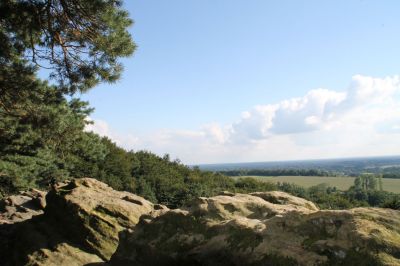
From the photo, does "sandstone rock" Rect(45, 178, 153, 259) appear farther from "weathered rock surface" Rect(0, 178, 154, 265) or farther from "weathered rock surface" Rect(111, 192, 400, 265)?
"weathered rock surface" Rect(111, 192, 400, 265)

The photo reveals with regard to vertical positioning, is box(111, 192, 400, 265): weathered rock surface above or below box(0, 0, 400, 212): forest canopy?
below

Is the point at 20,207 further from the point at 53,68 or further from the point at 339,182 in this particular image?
the point at 339,182

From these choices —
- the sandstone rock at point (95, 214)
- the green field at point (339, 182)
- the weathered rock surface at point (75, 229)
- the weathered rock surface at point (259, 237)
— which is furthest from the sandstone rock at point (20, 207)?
the green field at point (339, 182)

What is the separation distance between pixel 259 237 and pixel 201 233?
220cm

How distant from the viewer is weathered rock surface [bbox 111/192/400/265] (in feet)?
22.2

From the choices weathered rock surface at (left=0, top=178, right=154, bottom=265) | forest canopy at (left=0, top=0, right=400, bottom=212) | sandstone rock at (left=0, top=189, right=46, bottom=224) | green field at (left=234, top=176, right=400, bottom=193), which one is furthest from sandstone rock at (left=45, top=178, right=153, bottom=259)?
green field at (left=234, top=176, right=400, bottom=193)

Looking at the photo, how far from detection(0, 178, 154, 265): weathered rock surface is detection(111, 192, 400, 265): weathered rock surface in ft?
12.9

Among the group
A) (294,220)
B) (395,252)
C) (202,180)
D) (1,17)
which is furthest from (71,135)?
(202,180)

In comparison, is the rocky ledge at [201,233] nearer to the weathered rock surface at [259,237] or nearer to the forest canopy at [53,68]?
the weathered rock surface at [259,237]

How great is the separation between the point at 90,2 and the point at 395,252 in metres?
10.7

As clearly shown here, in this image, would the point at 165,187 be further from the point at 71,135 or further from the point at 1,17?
the point at 1,17

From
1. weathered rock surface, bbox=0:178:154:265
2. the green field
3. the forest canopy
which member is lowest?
the green field

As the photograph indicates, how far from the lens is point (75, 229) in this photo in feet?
51.4

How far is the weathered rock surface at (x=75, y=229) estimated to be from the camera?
47.9 ft
